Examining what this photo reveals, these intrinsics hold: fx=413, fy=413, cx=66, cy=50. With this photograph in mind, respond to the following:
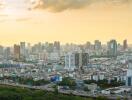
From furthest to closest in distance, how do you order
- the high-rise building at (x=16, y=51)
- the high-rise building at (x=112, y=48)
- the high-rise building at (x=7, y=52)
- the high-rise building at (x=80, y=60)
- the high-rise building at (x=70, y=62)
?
the high-rise building at (x=7, y=52) < the high-rise building at (x=112, y=48) < the high-rise building at (x=16, y=51) < the high-rise building at (x=80, y=60) < the high-rise building at (x=70, y=62)

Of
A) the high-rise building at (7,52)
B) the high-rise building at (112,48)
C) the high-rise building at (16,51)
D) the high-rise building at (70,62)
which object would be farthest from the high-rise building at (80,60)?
the high-rise building at (7,52)

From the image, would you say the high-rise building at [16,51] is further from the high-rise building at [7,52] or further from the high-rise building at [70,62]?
the high-rise building at [70,62]

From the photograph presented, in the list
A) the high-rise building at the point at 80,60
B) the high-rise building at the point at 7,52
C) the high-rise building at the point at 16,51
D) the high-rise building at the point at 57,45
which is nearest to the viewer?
the high-rise building at the point at 80,60

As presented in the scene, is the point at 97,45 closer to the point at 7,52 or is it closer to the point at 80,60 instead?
the point at 7,52

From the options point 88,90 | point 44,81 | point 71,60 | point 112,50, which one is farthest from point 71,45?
point 88,90

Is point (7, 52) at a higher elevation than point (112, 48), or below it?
below

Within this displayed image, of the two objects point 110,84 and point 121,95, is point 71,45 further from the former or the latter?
point 121,95

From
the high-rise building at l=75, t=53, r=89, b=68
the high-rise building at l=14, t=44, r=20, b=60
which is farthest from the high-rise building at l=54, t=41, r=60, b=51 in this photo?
the high-rise building at l=75, t=53, r=89, b=68

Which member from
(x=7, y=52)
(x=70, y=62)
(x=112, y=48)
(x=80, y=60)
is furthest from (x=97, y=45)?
(x=70, y=62)

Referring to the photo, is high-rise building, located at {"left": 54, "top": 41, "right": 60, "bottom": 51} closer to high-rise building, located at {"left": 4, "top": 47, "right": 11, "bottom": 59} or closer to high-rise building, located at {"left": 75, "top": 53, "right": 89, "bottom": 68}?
high-rise building, located at {"left": 4, "top": 47, "right": 11, "bottom": 59}

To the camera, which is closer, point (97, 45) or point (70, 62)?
point (70, 62)

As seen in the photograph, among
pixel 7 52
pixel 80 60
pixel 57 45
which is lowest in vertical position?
pixel 80 60
